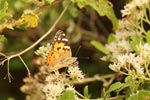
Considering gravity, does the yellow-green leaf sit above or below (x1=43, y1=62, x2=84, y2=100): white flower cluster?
above

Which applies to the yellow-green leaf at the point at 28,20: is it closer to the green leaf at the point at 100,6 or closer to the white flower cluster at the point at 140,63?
the green leaf at the point at 100,6

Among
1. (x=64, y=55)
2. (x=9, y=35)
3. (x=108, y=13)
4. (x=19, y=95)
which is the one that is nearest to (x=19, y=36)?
(x=9, y=35)

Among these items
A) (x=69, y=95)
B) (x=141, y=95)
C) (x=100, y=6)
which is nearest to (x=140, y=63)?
(x=141, y=95)

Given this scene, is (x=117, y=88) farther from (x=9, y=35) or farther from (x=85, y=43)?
(x=9, y=35)

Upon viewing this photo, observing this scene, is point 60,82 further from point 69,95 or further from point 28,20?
point 28,20

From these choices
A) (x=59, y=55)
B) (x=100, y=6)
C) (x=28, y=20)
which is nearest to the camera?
(x=59, y=55)

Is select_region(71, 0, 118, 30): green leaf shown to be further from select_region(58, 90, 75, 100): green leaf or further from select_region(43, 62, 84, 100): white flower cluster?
select_region(58, 90, 75, 100): green leaf

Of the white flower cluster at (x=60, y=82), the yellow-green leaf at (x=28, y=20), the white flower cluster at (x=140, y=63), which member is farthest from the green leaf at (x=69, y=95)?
the yellow-green leaf at (x=28, y=20)

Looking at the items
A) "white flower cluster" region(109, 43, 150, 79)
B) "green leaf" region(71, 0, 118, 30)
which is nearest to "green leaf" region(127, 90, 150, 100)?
"white flower cluster" region(109, 43, 150, 79)
